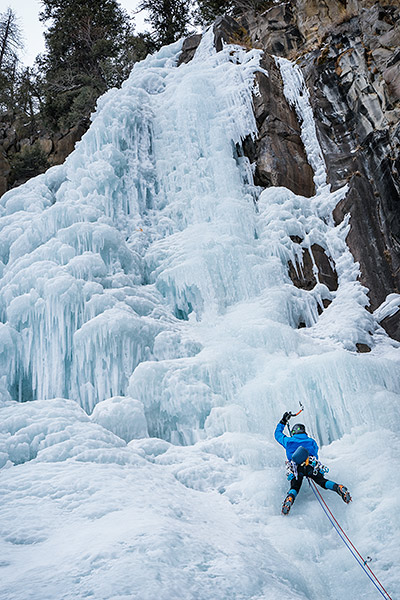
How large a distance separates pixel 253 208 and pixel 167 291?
2.76 meters

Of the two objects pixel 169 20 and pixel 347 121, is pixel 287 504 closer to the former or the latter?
pixel 347 121

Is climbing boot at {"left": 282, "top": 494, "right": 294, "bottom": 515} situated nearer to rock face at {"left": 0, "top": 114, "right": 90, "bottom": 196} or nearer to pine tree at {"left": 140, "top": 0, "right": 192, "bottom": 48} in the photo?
rock face at {"left": 0, "top": 114, "right": 90, "bottom": 196}

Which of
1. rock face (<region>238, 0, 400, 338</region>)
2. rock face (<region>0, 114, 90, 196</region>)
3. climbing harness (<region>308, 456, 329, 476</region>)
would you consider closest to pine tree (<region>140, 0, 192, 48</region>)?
rock face (<region>0, 114, 90, 196</region>)

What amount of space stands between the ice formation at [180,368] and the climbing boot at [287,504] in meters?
0.09

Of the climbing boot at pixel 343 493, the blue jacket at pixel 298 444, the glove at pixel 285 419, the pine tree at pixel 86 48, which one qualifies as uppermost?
the pine tree at pixel 86 48

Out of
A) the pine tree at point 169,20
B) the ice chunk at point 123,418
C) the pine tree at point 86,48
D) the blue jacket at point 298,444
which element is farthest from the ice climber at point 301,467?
the pine tree at point 169,20

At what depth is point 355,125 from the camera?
1006 centimetres

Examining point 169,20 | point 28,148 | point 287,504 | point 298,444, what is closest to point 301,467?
point 298,444

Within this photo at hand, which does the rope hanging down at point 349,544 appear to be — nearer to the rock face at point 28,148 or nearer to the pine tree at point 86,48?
the rock face at point 28,148

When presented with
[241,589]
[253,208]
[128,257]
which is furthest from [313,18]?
[241,589]

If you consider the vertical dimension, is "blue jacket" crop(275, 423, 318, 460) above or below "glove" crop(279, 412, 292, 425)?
below

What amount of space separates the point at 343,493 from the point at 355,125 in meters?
8.32

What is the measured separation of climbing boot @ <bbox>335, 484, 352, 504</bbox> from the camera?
426 centimetres

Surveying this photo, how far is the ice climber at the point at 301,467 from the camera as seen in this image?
4309 mm
